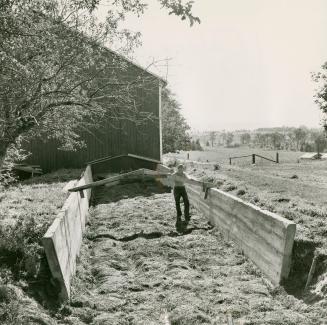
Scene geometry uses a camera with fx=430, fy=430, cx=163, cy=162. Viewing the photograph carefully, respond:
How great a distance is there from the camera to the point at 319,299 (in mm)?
6430

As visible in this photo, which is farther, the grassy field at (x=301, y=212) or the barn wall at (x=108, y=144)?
the barn wall at (x=108, y=144)

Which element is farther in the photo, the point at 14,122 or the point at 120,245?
the point at 120,245

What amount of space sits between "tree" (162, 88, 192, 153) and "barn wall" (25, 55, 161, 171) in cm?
1605

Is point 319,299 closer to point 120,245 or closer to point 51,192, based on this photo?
point 120,245

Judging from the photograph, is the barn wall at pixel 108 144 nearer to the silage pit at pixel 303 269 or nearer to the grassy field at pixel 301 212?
the grassy field at pixel 301 212

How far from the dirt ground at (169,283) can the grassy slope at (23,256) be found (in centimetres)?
62

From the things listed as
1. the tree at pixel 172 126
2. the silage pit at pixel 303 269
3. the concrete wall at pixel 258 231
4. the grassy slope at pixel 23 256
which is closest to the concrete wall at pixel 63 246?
the grassy slope at pixel 23 256

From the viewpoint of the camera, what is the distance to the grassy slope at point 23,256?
6016mm

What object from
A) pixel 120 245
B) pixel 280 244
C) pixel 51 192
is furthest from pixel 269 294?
pixel 51 192

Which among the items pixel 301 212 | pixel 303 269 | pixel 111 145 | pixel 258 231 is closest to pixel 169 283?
pixel 258 231

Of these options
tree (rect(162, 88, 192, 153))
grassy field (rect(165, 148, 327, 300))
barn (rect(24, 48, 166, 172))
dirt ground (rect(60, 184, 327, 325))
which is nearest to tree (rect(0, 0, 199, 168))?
dirt ground (rect(60, 184, 327, 325))

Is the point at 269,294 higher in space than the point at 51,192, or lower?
lower

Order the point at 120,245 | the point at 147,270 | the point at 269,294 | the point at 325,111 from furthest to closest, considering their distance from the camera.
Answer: the point at 325,111 < the point at 120,245 < the point at 147,270 < the point at 269,294

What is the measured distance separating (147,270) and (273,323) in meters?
3.13
